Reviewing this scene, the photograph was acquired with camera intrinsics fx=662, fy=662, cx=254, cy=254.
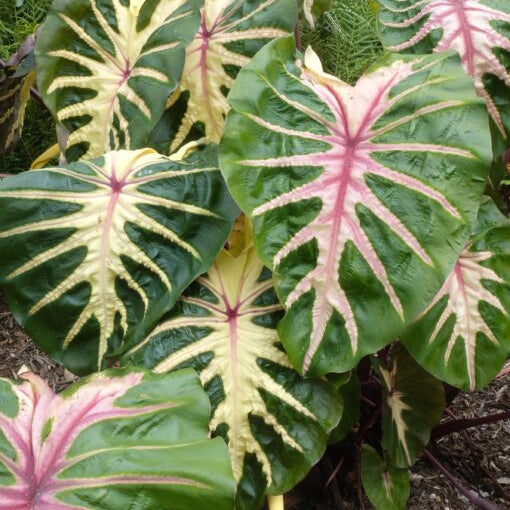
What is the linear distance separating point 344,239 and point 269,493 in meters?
0.40

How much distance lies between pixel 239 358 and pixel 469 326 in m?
0.38

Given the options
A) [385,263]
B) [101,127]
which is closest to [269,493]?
[385,263]

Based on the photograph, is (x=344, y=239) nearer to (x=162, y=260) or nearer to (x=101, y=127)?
(x=162, y=260)

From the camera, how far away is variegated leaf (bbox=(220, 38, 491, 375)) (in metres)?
0.91

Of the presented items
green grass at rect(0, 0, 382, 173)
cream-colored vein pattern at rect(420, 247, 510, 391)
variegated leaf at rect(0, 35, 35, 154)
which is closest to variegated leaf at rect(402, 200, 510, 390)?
cream-colored vein pattern at rect(420, 247, 510, 391)

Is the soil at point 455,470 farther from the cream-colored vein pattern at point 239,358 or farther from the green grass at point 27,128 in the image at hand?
the green grass at point 27,128

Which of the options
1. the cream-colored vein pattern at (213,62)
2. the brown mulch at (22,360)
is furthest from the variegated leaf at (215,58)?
the brown mulch at (22,360)

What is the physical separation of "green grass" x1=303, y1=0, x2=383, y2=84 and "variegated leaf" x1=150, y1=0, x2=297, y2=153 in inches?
44.2

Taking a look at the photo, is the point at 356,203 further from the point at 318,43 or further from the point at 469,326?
the point at 318,43

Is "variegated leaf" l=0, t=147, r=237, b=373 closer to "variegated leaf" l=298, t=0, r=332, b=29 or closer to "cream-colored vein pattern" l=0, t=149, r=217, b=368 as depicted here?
"cream-colored vein pattern" l=0, t=149, r=217, b=368

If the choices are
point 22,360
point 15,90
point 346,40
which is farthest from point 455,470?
point 346,40

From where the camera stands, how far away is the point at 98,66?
1311mm

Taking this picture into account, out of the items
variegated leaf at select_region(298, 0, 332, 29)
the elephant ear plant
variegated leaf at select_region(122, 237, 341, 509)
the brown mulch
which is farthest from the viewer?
the brown mulch

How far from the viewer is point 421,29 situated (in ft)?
3.70
